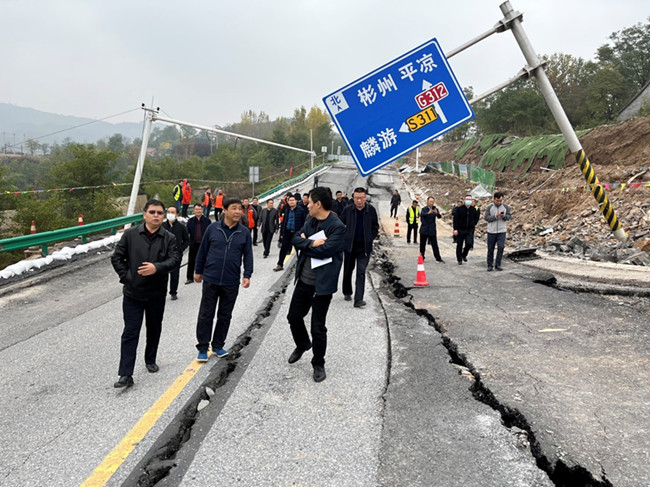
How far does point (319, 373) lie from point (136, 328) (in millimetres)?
1807

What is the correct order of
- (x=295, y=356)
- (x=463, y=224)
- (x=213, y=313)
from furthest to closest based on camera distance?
(x=463, y=224)
(x=213, y=313)
(x=295, y=356)

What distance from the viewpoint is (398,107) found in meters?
7.12

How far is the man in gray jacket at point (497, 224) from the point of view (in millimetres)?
10648

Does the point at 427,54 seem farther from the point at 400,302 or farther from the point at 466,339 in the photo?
the point at 466,339

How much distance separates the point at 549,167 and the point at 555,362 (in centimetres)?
2269

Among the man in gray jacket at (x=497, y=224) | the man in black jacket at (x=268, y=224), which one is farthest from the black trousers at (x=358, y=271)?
the man in black jacket at (x=268, y=224)

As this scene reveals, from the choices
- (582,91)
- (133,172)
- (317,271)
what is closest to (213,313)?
(317,271)

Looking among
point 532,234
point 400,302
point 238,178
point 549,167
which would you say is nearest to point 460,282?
point 400,302

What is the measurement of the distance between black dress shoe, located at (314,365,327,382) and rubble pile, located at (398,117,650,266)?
27.2ft

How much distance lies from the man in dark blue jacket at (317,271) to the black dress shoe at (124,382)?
5.04 feet

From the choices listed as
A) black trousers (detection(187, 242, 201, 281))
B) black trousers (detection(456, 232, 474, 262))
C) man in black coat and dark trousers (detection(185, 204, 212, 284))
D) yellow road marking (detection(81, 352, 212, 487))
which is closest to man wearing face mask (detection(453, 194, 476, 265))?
black trousers (detection(456, 232, 474, 262))

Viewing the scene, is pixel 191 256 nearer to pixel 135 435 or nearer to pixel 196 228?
pixel 196 228

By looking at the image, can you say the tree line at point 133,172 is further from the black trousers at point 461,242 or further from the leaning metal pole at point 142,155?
the black trousers at point 461,242

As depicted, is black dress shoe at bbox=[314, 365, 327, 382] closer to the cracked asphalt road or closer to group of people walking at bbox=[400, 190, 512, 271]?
the cracked asphalt road
